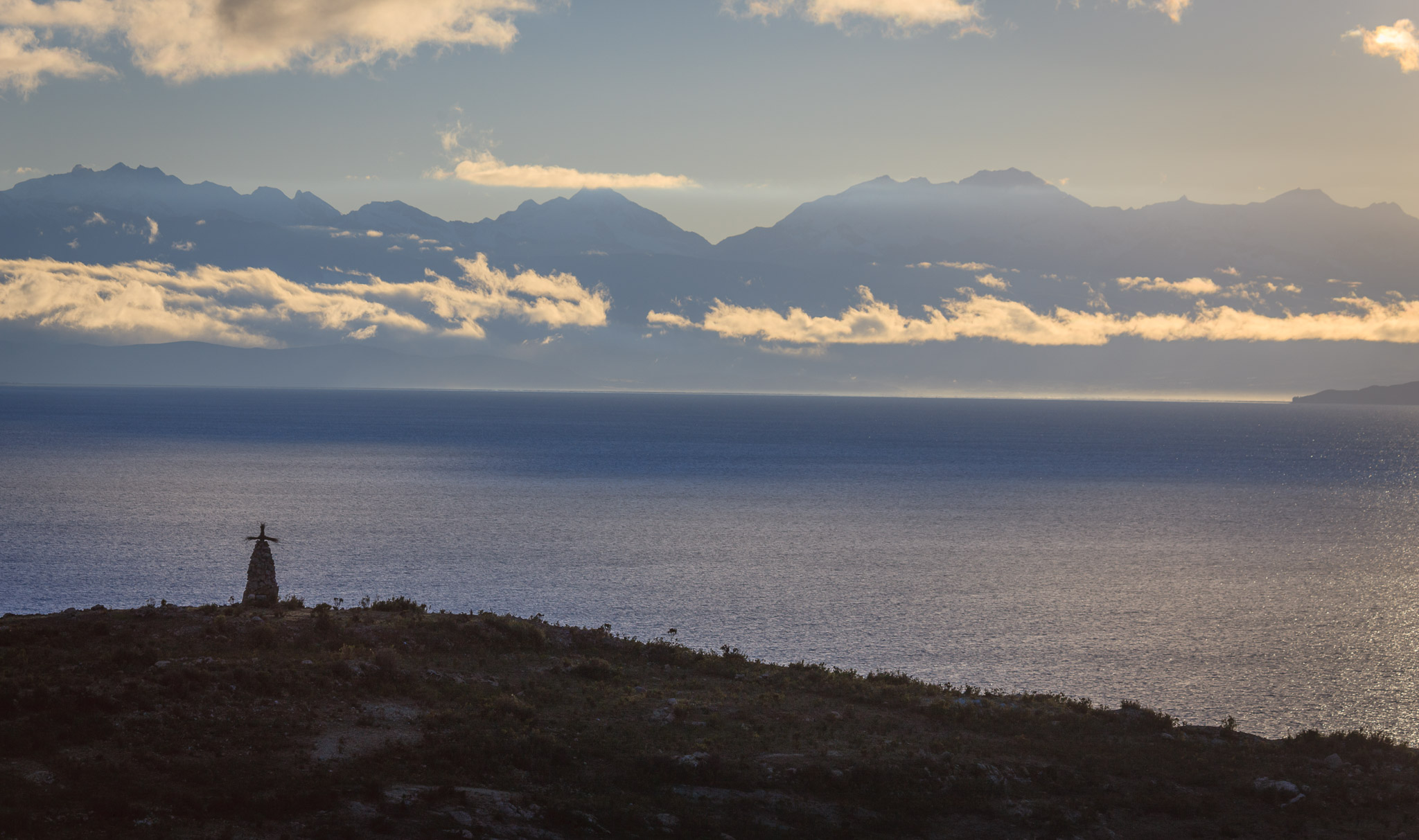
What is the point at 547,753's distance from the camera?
29.7m

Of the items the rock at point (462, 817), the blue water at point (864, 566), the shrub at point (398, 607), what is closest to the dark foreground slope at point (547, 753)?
the rock at point (462, 817)

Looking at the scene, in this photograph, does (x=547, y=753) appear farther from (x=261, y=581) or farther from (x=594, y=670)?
(x=261, y=581)

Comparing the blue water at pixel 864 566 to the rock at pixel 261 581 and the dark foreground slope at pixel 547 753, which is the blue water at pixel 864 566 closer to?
the dark foreground slope at pixel 547 753

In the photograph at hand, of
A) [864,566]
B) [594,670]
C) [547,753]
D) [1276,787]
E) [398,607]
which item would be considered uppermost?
[398,607]

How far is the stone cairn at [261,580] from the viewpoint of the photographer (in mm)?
44469

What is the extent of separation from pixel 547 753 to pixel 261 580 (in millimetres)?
22081

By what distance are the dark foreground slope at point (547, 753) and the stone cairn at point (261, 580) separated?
144 inches

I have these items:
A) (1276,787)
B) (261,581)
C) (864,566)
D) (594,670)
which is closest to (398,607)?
(261,581)

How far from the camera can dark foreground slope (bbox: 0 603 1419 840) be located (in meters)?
24.2


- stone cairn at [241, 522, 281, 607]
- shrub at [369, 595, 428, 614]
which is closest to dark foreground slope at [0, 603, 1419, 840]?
stone cairn at [241, 522, 281, 607]

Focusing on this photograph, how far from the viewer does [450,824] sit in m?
23.5

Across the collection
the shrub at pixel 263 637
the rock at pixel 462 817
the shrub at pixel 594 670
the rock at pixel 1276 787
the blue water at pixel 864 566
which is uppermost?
the shrub at pixel 263 637

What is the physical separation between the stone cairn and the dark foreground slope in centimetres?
365

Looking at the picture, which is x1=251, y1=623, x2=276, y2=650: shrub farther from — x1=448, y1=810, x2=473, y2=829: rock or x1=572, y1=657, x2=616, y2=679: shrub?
x1=448, y1=810, x2=473, y2=829: rock
